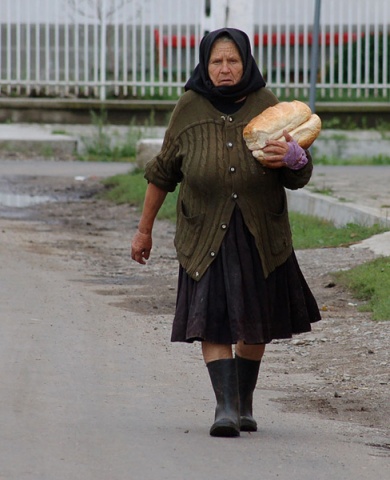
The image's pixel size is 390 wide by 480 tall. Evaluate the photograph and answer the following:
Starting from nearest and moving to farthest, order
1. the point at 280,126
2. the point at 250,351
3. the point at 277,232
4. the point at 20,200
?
the point at 280,126, the point at 277,232, the point at 250,351, the point at 20,200

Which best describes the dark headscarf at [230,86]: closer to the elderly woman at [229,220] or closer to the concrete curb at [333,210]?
the elderly woman at [229,220]

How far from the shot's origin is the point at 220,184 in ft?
18.8

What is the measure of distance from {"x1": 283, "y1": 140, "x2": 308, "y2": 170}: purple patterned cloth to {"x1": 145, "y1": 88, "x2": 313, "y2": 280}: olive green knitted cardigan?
5 cm

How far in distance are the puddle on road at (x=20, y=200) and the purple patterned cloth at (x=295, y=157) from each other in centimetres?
980

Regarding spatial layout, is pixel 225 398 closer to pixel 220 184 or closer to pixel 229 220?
pixel 229 220

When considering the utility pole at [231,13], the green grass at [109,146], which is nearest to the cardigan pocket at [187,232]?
the utility pole at [231,13]

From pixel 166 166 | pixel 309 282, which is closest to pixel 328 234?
pixel 309 282

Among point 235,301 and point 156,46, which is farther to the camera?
point 156,46

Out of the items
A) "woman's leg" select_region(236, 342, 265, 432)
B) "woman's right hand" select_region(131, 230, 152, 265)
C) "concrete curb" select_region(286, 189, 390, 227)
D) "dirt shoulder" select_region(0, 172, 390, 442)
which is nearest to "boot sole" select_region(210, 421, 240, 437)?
"woman's leg" select_region(236, 342, 265, 432)

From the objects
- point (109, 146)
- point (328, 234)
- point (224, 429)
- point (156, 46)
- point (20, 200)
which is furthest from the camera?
Answer: point (156, 46)

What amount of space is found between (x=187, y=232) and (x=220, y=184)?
264mm

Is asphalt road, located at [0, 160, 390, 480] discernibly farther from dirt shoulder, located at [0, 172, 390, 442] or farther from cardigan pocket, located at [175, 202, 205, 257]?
cardigan pocket, located at [175, 202, 205, 257]

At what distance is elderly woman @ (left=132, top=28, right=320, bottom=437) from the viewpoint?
5.69 metres

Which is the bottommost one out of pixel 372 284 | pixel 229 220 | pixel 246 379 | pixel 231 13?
pixel 372 284
